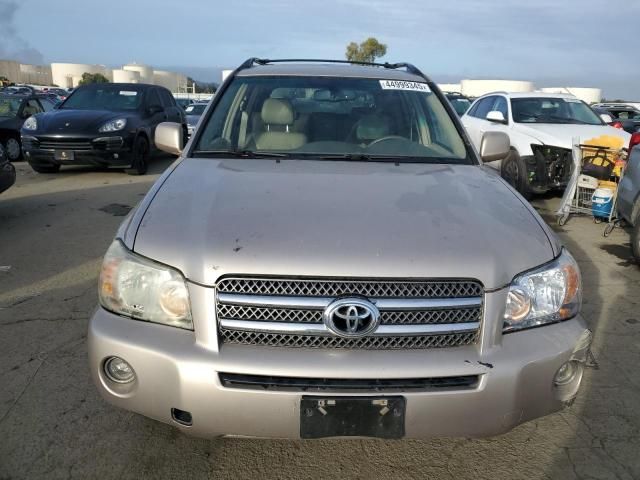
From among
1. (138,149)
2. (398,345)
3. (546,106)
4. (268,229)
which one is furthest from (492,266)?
(138,149)

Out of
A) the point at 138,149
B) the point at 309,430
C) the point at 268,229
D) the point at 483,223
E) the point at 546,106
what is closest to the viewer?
the point at 309,430

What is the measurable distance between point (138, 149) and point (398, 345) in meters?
8.83

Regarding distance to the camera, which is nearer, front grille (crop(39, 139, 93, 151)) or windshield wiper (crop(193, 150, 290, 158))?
windshield wiper (crop(193, 150, 290, 158))

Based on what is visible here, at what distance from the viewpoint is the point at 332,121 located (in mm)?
3348

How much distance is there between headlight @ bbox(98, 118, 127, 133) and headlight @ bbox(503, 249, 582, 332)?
8557 mm

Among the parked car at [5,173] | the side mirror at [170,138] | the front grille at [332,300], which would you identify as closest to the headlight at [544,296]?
the front grille at [332,300]

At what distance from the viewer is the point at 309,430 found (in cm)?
188

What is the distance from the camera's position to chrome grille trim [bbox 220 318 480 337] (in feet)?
6.28

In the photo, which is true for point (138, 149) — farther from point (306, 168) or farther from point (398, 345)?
point (398, 345)

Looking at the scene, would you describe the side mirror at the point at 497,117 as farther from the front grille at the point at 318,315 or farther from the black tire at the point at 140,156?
the front grille at the point at 318,315

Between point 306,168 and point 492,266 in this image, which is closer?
point 492,266

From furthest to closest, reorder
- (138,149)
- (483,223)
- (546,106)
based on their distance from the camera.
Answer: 1. (138,149)
2. (546,106)
3. (483,223)

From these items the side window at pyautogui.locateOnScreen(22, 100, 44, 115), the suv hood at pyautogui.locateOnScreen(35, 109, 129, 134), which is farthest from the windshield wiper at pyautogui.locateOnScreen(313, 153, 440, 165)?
the side window at pyautogui.locateOnScreen(22, 100, 44, 115)

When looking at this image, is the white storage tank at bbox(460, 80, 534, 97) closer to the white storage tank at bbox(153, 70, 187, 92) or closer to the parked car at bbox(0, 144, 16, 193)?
the parked car at bbox(0, 144, 16, 193)
